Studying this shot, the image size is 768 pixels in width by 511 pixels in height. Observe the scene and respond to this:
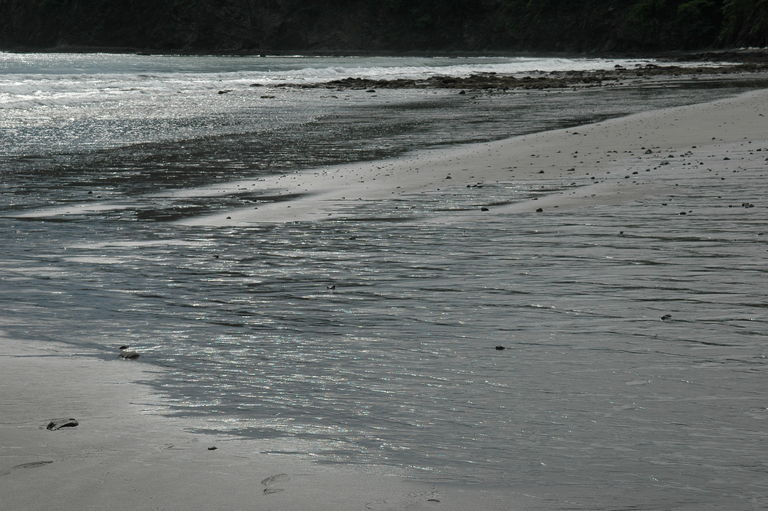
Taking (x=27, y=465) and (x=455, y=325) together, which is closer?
(x=27, y=465)

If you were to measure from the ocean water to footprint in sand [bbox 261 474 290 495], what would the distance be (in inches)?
8.6

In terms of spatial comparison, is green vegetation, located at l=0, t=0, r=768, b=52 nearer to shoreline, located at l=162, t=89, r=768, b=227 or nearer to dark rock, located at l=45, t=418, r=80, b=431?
shoreline, located at l=162, t=89, r=768, b=227

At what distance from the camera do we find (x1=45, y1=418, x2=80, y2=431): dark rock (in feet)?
12.6

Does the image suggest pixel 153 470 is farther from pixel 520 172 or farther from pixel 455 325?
pixel 520 172

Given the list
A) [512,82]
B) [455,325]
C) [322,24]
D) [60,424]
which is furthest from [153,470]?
[322,24]

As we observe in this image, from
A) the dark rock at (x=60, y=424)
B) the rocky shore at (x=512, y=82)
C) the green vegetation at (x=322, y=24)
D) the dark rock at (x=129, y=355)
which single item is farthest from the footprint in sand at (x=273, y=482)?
the green vegetation at (x=322, y=24)

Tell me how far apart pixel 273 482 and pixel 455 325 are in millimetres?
2176

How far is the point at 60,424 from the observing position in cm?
388

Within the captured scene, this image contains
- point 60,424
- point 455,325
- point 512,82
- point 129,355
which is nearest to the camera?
point 60,424

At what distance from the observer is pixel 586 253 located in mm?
7195

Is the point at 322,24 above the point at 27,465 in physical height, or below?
below

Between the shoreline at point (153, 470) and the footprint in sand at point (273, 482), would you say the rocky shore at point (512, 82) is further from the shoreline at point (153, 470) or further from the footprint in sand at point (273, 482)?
the footprint in sand at point (273, 482)

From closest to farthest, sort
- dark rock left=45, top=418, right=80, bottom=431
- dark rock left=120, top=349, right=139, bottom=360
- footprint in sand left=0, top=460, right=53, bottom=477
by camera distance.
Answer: footprint in sand left=0, top=460, right=53, bottom=477, dark rock left=45, top=418, right=80, bottom=431, dark rock left=120, top=349, right=139, bottom=360

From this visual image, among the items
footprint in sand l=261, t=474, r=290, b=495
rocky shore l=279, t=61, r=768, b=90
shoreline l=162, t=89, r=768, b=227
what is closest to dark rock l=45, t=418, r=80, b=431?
footprint in sand l=261, t=474, r=290, b=495
